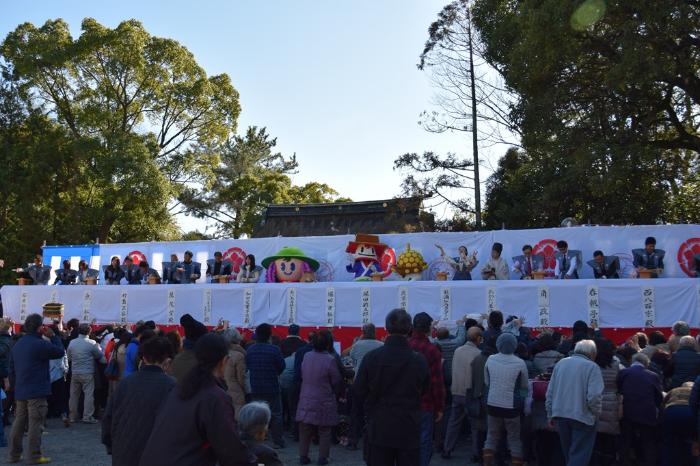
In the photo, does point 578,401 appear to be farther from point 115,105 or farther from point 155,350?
point 115,105

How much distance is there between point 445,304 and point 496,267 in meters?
1.45

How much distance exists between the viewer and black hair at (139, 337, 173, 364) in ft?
15.3

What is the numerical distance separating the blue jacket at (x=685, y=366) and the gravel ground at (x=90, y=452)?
265 centimetres

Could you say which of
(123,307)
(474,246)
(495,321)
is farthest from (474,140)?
(495,321)

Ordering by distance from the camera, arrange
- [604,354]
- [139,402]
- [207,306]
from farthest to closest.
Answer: [207,306], [604,354], [139,402]

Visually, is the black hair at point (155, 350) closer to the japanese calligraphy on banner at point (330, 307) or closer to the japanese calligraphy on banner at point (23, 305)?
the japanese calligraphy on banner at point (330, 307)

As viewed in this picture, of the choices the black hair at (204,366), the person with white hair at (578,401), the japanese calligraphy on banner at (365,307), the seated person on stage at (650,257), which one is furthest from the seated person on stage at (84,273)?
the black hair at (204,366)

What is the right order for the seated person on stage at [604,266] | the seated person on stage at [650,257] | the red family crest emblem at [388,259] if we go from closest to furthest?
the seated person on stage at [650,257] → the seated person on stage at [604,266] → the red family crest emblem at [388,259]

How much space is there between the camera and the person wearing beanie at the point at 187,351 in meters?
5.49

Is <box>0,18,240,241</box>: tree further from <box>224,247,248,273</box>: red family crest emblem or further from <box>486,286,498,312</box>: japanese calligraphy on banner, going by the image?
<box>486,286,498,312</box>: japanese calligraphy on banner

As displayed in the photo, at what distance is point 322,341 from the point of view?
27.3ft

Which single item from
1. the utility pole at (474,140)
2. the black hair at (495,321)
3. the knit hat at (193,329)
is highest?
the utility pole at (474,140)

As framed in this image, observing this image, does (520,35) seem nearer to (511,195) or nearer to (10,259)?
(511,195)

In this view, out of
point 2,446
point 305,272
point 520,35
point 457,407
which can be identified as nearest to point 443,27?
point 520,35
